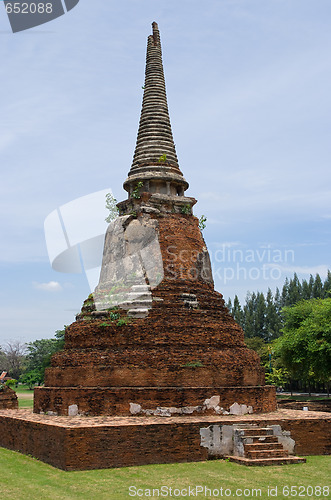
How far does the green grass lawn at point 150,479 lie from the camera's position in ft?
36.0

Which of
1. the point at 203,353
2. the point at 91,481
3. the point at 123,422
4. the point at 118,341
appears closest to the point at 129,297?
the point at 118,341

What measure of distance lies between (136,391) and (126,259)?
578cm

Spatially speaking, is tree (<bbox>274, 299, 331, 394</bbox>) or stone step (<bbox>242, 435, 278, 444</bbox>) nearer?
stone step (<bbox>242, 435, 278, 444</bbox>)

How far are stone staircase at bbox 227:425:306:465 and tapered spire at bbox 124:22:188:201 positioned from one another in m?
10.4

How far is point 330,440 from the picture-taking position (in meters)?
15.9

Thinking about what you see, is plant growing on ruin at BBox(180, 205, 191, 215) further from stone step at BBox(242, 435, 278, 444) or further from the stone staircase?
stone step at BBox(242, 435, 278, 444)

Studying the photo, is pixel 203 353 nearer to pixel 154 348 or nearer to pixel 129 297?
pixel 154 348

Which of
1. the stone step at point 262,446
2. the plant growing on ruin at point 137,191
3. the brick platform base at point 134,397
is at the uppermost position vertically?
the plant growing on ruin at point 137,191

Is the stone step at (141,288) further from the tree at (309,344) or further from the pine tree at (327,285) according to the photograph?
the pine tree at (327,285)

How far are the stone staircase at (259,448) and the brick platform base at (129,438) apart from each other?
379 millimetres

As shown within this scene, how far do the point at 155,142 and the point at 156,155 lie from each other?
667 mm

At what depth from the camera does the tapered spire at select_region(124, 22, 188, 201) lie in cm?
2180
